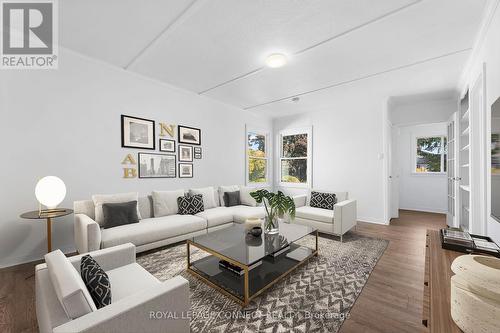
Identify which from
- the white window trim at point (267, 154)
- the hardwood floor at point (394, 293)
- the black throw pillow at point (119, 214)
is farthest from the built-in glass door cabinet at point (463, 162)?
the black throw pillow at point (119, 214)

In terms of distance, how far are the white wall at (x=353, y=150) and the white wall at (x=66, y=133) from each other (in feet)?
11.5

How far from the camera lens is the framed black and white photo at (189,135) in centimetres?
414

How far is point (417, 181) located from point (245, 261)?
21.6 feet

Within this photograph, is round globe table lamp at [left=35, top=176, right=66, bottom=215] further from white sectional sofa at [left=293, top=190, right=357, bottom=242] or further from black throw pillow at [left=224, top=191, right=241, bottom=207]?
white sectional sofa at [left=293, top=190, right=357, bottom=242]

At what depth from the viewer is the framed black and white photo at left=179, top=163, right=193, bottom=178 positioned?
415cm

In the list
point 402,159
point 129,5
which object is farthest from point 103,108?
point 402,159

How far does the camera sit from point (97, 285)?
1150 mm

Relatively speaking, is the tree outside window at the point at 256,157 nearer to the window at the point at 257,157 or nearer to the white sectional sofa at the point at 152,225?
the window at the point at 257,157

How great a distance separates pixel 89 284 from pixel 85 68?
122 inches

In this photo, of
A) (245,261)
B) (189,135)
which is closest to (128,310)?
(245,261)

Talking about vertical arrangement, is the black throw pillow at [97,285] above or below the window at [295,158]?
below

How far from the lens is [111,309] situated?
981mm

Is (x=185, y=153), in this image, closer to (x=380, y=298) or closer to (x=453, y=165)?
(x=380, y=298)

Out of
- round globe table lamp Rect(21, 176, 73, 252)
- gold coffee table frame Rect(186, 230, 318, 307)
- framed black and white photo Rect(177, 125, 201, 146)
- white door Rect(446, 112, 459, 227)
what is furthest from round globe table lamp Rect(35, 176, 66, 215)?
white door Rect(446, 112, 459, 227)
